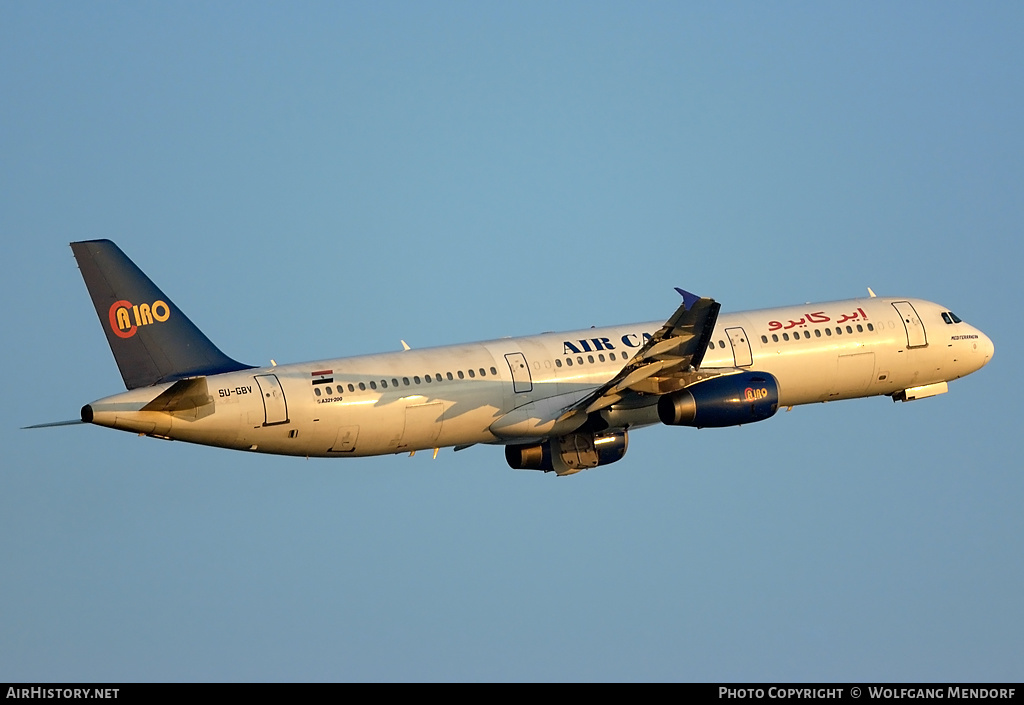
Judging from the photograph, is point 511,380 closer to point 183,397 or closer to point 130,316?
point 183,397

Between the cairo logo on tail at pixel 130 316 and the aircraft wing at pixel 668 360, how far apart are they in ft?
41.0

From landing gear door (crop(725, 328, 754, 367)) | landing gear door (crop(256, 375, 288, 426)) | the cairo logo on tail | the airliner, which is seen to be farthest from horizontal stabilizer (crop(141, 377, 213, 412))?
landing gear door (crop(725, 328, 754, 367))

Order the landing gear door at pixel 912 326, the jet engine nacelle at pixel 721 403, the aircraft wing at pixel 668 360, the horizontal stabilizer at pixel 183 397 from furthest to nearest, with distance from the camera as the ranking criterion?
the landing gear door at pixel 912 326 → the jet engine nacelle at pixel 721 403 → the aircraft wing at pixel 668 360 → the horizontal stabilizer at pixel 183 397

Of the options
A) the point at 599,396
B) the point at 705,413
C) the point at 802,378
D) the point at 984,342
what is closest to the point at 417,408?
the point at 599,396

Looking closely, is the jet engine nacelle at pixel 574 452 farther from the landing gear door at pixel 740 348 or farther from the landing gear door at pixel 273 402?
the landing gear door at pixel 273 402

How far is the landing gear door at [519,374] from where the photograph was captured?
51.3m

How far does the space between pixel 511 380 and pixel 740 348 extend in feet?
26.0

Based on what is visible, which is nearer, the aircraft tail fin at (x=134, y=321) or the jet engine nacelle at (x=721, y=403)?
the aircraft tail fin at (x=134, y=321)

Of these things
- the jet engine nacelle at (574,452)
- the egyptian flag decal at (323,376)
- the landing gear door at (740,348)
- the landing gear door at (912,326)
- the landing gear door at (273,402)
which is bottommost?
the jet engine nacelle at (574,452)

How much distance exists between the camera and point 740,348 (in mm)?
54094

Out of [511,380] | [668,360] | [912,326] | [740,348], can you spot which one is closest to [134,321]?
[511,380]

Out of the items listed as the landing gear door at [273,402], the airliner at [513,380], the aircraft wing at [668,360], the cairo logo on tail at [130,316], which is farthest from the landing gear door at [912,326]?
the cairo logo on tail at [130,316]

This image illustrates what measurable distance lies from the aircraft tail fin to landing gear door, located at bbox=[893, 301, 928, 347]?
23834 mm
